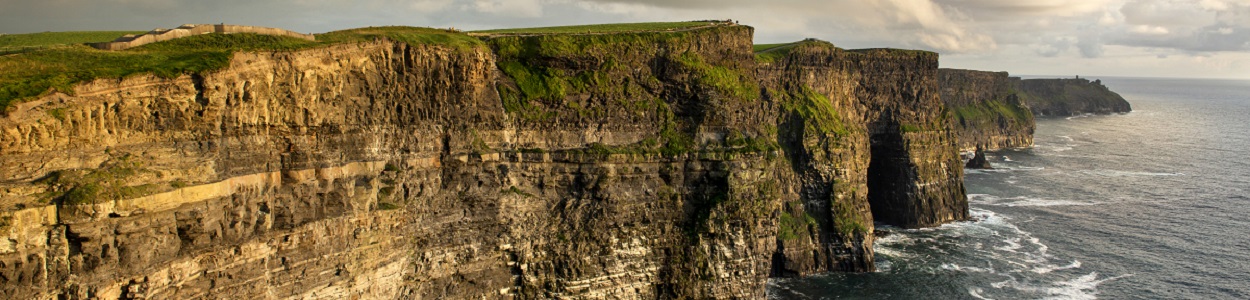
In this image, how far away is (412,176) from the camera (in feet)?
137

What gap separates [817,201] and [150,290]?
57.4m

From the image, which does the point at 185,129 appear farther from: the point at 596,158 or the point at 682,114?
the point at 682,114

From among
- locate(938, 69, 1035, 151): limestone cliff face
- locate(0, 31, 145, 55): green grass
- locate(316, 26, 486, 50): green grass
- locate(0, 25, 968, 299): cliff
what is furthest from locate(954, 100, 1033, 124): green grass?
locate(0, 31, 145, 55): green grass

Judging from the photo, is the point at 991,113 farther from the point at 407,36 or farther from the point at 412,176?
the point at 412,176

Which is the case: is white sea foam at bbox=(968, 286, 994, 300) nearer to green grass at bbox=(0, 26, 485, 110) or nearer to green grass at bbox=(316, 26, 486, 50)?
green grass at bbox=(316, 26, 486, 50)

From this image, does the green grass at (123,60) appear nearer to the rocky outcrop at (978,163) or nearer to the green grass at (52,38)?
the green grass at (52,38)

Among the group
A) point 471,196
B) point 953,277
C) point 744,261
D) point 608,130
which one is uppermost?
point 608,130

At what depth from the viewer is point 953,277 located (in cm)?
6938

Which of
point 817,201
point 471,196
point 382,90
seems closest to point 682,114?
point 471,196

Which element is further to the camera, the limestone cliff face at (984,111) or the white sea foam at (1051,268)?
the limestone cliff face at (984,111)

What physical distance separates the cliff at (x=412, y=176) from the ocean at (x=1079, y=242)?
11411 mm

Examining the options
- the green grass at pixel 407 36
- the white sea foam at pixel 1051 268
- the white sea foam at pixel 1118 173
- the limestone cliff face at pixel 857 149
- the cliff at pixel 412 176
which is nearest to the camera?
the cliff at pixel 412 176

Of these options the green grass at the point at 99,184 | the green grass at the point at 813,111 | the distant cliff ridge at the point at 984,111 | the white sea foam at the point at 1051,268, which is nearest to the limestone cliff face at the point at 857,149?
the green grass at the point at 813,111

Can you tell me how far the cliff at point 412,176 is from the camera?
1118 inches
